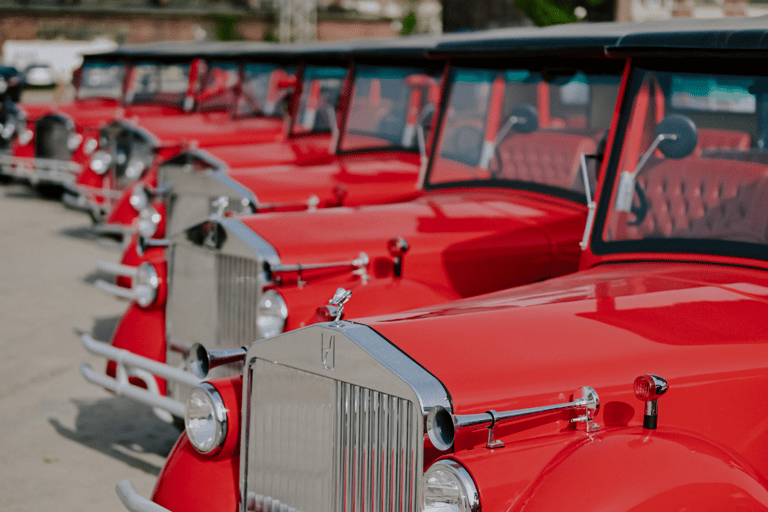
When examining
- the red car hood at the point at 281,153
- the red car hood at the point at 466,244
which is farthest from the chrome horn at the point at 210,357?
the red car hood at the point at 281,153

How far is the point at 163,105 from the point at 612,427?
10713 mm

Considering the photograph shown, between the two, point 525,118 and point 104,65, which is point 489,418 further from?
point 104,65

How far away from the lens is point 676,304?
9.53ft

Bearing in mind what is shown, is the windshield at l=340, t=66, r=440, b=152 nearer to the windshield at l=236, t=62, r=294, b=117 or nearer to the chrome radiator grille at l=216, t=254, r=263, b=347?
the chrome radiator grille at l=216, t=254, r=263, b=347

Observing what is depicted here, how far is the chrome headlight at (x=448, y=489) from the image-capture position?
220cm

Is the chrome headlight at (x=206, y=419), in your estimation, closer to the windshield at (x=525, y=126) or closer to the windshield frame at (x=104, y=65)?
the windshield at (x=525, y=126)

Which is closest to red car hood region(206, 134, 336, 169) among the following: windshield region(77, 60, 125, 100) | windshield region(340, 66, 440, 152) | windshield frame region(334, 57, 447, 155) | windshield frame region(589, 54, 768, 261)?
windshield frame region(334, 57, 447, 155)

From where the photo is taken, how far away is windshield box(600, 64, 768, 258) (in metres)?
3.28

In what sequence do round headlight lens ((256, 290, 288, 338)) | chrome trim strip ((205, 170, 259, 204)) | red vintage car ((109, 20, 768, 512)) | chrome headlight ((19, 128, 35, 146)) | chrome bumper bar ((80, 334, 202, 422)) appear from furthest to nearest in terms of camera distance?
1. chrome headlight ((19, 128, 35, 146))
2. chrome trim strip ((205, 170, 259, 204))
3. chrome bumper bar ((80, 334, 202, 422))
4. round headlight lens ((256, 290, 288, 338))
5. red vintage car ((109, 20, 768, 512))

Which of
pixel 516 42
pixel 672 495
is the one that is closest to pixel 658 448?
pixel 672 495

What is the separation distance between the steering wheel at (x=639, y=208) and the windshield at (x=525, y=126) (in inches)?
40.3

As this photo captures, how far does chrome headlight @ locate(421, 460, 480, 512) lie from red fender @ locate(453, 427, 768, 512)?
2 cm

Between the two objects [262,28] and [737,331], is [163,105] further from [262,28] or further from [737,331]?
[262,28]

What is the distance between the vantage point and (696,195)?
133 inches
